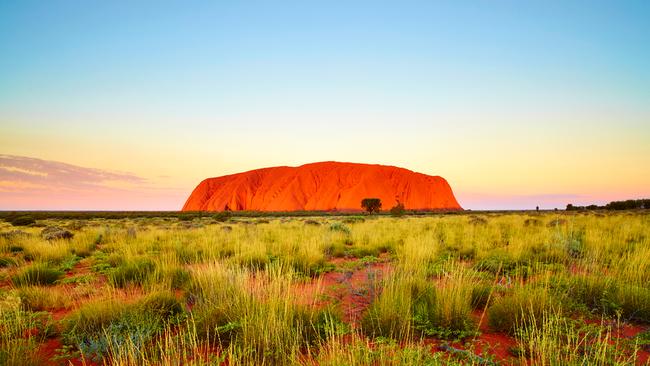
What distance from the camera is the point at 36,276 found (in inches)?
264

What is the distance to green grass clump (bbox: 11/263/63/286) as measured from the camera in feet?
21.1

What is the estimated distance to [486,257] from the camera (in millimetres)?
7914

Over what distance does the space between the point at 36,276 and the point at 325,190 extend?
336 ft

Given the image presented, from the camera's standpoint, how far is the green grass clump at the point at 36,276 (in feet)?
21.1

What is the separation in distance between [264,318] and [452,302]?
2.07 m

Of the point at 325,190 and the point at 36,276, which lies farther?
the point at 325,190

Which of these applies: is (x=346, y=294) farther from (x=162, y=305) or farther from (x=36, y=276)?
(x=36, y=276)

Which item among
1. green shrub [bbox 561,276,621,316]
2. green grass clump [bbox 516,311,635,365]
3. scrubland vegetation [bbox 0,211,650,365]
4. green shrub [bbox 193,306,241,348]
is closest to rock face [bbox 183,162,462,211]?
green shrub [bbox 561,276,621,316]

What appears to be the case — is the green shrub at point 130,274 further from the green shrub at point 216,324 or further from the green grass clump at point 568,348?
the green grass clump at point 568,348

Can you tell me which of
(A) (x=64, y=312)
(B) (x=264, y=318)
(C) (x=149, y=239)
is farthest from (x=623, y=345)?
(C) (x=149, y=239)

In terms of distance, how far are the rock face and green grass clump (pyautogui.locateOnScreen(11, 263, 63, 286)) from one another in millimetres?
92729

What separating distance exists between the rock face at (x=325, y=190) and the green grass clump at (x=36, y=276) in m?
92.7

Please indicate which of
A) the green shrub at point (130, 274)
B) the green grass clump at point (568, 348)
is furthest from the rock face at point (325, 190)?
the green grass clump at point (568, 348)

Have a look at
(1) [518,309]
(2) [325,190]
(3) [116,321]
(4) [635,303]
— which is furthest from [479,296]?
(2) [325,190]
